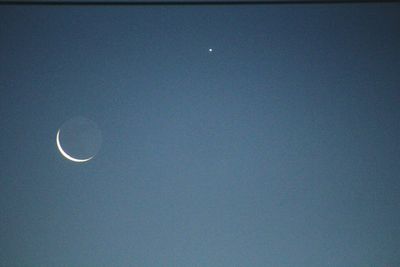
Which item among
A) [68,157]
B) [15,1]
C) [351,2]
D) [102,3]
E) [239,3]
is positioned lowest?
[68,157]

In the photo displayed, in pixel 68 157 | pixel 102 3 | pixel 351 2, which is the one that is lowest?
pixel 68 157

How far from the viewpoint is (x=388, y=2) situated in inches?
109

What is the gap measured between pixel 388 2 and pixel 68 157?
13.5 ft

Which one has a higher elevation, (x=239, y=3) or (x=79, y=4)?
(x=239, y=3)

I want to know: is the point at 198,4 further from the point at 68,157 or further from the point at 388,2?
the point at 68,157

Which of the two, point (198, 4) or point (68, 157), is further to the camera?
point (68, 157)

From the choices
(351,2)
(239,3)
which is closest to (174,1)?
(239,3)

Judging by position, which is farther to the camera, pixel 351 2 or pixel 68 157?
pixel 68 157

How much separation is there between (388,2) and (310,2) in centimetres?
69

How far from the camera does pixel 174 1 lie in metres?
2.82

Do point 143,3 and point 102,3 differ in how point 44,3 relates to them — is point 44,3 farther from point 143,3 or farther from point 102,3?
point 143,3

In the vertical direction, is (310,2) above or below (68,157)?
above

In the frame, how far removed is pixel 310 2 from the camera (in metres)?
2.81

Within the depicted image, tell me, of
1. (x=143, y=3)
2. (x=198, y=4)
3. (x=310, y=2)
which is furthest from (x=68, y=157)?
(x=310, y=2)
